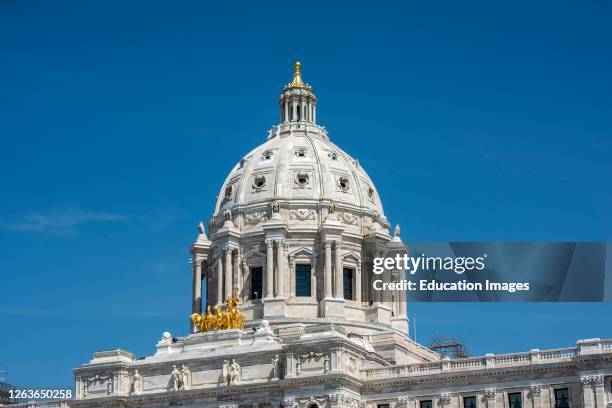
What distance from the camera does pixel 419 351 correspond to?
388 feet

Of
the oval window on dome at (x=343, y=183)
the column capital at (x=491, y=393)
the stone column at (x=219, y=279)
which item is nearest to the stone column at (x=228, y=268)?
the stone column at (x=219, y=279)

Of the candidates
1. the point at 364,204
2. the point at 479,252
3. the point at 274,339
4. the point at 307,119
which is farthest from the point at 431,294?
the point at 307,119

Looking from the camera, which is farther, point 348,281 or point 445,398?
point 348,281

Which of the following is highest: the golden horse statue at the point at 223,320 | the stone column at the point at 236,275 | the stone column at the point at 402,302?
the stone column at the point at 236,275

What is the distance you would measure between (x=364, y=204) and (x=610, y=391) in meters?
42.1

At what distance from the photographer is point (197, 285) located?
127m

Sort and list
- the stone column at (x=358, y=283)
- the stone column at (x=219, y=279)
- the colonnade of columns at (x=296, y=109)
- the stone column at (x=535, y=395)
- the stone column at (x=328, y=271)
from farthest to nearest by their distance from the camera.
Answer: the colonnade of columns at (x=296, y=109), the stone column at (x=219, y=279), the stone column at (x=358, y=283), the stone column at (x=328, y=271), the stone column at (x=535, y=395)

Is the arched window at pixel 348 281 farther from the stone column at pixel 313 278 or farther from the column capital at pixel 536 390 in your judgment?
the column capital at pixel 536 390

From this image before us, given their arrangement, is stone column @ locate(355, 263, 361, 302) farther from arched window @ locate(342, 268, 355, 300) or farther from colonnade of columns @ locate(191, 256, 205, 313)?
colonnade of columns @ locate(191, 256, 205, 313)

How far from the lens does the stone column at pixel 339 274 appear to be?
391ft

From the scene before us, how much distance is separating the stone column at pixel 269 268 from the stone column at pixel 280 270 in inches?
19.5

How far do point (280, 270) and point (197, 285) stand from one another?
1115 cm

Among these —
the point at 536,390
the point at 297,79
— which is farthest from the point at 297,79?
the point at 536,390

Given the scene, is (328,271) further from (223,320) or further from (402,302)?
(223,320)
